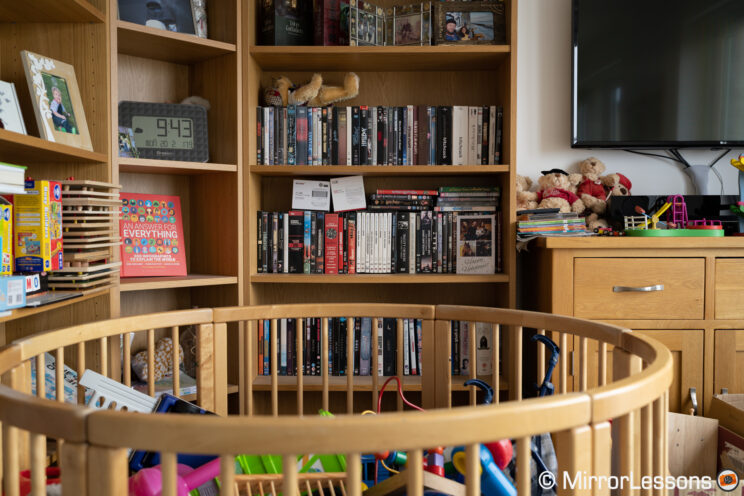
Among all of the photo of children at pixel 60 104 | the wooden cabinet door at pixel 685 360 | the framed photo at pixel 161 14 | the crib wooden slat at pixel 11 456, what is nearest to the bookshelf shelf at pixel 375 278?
the wooden cabinet door at pixel 685 360

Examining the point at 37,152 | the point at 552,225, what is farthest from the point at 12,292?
the point at 552,225

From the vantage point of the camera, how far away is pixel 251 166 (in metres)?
1.87

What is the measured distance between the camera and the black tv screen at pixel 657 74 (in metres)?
1.98

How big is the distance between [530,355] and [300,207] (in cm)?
89

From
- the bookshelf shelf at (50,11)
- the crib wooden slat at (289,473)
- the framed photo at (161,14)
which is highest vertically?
the framed photo at (161,14)

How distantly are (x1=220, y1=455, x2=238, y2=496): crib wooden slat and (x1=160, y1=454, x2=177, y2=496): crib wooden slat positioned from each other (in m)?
0.04

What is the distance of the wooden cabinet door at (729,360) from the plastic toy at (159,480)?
4.52ft

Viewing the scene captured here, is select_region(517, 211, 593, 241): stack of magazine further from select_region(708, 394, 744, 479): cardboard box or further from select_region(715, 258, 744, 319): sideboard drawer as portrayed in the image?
select_region(708, 394, 744, 479): cardboard box

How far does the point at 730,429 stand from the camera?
154 centimetres

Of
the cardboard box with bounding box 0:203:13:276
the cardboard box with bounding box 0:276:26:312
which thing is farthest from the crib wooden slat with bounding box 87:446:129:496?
the cardboard box with bounding box 0:203:13:276

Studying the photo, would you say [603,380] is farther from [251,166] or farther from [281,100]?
[281,100]

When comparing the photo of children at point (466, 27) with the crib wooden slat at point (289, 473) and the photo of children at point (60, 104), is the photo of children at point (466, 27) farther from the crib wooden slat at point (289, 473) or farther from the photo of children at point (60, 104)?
the crib wooden slat at point (289, 473)

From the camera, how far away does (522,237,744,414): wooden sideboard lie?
5.40 ft

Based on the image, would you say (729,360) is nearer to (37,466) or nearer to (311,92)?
(311,92)
